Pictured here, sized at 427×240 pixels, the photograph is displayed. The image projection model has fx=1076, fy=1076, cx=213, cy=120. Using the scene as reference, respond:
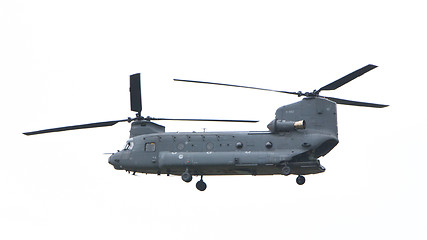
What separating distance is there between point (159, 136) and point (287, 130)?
761 cm

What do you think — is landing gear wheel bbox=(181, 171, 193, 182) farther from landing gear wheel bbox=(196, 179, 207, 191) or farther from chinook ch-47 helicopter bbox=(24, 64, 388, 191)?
landing gear wheel bbox=(196, 179, 207, 191)

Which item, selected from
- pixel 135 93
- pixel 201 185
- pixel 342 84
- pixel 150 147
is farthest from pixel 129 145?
pixel 342 84

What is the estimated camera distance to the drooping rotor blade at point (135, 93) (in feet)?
203

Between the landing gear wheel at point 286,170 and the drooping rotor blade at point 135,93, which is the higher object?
the drooping rotor blade at point 135,93

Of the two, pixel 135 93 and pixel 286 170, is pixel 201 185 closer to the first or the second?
pixel 286 170

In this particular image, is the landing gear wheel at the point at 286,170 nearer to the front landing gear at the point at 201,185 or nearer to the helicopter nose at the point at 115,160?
the front landing gear at the point at 201,185

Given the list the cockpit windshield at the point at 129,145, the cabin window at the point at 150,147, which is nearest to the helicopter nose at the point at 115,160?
Result: the cockpit windshield at the point at 129,145

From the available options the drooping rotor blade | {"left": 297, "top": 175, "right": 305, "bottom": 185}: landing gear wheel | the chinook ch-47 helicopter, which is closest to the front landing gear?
the chinook ch-47 helicopter

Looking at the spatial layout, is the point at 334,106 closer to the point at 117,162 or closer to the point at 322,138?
the point at 322,138

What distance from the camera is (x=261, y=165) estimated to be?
57.4 m

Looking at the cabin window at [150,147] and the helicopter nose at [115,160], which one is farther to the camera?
the helicopter nose at [115,160]

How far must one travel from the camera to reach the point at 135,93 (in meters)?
62.4

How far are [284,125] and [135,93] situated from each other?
972 centimetres

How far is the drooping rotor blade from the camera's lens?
203 feet
